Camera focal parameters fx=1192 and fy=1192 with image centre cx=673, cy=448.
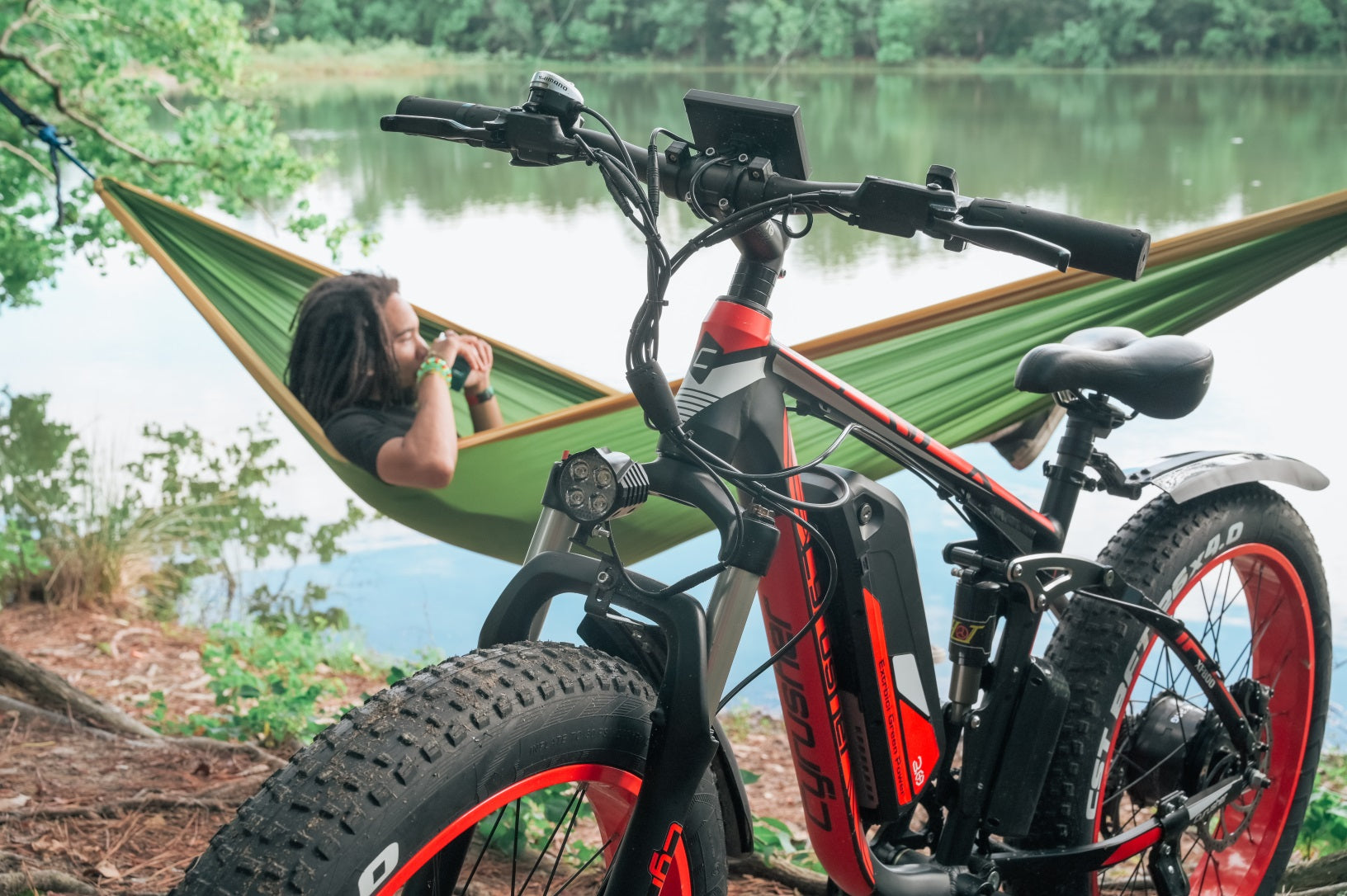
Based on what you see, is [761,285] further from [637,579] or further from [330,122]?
[330,122]

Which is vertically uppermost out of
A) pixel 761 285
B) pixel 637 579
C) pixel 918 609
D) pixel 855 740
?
pixel 761 285

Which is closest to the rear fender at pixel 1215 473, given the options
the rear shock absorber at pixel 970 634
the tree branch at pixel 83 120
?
the rear shock absorber at pixel 970 634

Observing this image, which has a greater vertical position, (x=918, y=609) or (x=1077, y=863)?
(x=918, y=609)

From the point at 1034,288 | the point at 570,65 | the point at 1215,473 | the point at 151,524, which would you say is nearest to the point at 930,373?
the point at 1034,288

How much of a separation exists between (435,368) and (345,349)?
202mm

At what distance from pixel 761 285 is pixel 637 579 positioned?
265mm

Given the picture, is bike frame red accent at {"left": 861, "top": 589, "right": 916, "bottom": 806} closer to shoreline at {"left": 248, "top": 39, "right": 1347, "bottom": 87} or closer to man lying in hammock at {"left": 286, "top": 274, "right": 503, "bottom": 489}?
man lying in hammock at {"left": 286, "top": 274, "right": 503, "bottom": 489}

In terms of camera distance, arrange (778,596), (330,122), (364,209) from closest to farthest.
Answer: (778,596) → (364,209) → (330,122)

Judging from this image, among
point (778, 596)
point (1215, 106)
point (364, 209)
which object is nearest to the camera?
point (778, 596)

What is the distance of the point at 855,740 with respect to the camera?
1.14m

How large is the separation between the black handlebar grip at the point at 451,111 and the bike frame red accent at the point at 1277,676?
1.00 meters

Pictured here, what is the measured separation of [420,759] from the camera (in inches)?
29.9

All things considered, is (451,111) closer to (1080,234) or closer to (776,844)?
(1080,234)

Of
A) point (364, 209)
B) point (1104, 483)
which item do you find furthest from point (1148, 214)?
point (1104, 483)
